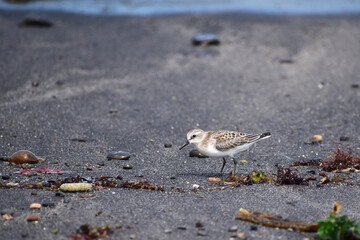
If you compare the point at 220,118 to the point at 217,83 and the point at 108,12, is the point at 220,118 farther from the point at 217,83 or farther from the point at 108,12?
the point at 108,12

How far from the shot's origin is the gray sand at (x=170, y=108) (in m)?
5.86

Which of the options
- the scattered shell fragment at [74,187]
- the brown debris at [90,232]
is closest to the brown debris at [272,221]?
the brown debris at [90,232]

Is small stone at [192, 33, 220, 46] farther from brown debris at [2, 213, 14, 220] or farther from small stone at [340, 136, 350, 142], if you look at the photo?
brown debris at [2, 213, 14, 220]

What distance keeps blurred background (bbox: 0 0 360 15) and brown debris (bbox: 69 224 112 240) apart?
1289cm

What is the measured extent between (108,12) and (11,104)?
7.84 metres

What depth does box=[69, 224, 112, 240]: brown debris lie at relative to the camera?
507 centimetres

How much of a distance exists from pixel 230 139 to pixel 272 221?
2116 millimetres

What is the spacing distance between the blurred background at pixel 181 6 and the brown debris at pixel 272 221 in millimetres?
12596

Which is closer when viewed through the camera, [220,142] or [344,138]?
[220,142]

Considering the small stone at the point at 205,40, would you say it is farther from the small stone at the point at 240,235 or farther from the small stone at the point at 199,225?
the small stone at the point at 240,235

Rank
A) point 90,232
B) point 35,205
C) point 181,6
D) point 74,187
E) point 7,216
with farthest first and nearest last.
→ point 181,6 < point 74,187 < point 35,205 < point 7,216 < point 90,232

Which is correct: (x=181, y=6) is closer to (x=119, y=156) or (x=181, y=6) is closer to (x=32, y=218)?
(x=119, y=156)

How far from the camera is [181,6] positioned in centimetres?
1842

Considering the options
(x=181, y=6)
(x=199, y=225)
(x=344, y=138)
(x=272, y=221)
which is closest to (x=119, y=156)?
(x=199, y=225)
